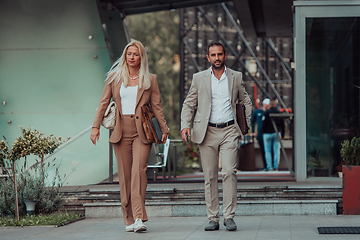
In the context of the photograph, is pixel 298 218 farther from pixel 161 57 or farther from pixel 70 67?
pixel 161 57

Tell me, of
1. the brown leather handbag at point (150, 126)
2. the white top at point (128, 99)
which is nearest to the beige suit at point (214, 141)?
A: the brown leather handbag at point (150, 126)

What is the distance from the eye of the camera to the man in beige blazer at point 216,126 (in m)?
5.46

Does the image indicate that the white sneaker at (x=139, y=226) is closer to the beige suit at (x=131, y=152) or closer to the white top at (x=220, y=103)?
the beige suit at (x=131, y=152)

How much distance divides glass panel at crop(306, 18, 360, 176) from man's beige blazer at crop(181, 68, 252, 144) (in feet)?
9.21

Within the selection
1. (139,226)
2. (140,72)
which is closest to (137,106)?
(140,72)

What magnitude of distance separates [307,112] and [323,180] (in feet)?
3.46

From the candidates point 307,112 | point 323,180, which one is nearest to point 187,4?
point 307,112

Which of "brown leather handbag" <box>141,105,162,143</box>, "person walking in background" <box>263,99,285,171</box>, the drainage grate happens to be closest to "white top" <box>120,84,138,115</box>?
"brown leather handbag" <box>141,105,162,143</box>

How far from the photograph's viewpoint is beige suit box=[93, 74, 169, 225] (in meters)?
5.48

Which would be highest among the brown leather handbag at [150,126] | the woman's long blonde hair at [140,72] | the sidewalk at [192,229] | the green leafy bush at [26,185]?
the woman's long blonde hair at [140,72]

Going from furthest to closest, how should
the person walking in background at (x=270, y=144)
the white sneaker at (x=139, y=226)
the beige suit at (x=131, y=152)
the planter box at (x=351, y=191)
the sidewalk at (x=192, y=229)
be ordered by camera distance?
the person walking in background at (x=270, y=144) → the planter box at (x=351, y=191) → the beige suit at (x=131, y=152) → the white sneaker at (x=139, y=226) → the sidewalk at (x=192, y=229)

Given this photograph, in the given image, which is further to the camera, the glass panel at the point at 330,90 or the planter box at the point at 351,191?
the glass panel at the point at 330,90

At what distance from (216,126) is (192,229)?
1127 millimetres

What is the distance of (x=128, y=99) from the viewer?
557 cm
